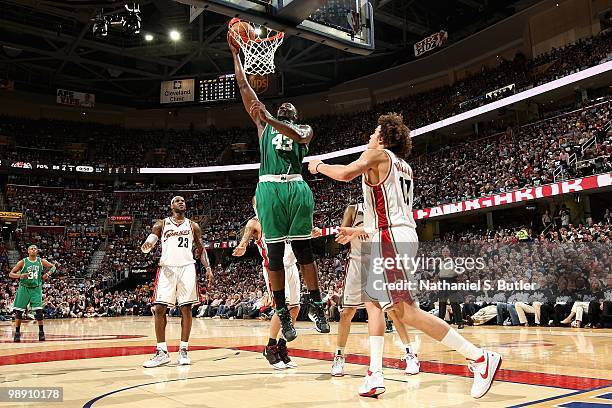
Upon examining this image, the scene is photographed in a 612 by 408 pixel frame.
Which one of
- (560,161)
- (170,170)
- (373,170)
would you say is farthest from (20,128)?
(373,170)

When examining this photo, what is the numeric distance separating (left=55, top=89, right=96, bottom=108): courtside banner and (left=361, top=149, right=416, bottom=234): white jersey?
35978 millimetres

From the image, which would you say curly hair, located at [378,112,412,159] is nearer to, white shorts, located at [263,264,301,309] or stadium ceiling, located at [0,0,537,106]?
white shorts, located at [263,264,301,309]

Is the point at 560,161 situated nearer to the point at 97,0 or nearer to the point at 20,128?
the point at 97,0

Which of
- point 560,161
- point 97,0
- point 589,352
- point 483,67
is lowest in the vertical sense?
point 589,352

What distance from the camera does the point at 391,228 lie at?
4199 millimetres

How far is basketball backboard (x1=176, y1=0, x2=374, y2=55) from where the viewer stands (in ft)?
20.4

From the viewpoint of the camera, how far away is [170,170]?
36719mm

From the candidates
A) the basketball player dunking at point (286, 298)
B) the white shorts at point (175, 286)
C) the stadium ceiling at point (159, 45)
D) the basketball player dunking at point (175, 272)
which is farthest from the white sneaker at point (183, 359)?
the stadium ceiling at point (159, 45)

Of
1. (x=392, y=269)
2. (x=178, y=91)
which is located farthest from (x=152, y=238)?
(x=178, y=91)

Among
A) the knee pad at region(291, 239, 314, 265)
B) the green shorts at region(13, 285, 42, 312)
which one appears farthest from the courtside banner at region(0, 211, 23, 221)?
the knee pad at region(291, 239, 314, 265)

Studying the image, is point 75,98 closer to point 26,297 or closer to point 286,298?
point 26,297

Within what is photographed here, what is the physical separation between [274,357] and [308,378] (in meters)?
0.56

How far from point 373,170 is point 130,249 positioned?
32.6 meters

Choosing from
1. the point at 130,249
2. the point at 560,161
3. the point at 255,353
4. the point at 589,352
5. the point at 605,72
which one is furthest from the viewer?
the point at 130,249
